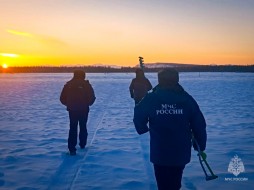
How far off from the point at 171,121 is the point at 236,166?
10.3 feet

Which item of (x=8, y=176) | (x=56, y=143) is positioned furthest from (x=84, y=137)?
(x=8, y=176)

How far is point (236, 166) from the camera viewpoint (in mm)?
5520

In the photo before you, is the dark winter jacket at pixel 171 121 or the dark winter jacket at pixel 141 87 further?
the dark winter jacket at pixel 141 87

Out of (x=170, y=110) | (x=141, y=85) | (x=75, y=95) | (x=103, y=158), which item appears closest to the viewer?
(x=170, y=110)

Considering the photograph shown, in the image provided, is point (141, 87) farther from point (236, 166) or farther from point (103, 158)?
point (236, 166)

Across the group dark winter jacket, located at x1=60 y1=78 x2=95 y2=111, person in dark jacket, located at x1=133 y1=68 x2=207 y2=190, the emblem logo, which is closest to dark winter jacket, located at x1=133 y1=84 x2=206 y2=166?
person in dark jacket, located at x1=133 y1=68 x2=207 y2=190

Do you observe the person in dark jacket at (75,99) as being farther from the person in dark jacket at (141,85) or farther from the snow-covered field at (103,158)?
the person in dark jacket at (141,85)

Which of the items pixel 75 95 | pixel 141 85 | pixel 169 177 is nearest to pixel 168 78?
pixel 169 177

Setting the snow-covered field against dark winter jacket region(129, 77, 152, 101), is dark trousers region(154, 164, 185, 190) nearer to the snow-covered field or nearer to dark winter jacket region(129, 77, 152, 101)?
the snow-covered field

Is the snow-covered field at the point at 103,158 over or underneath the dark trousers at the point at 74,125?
underneath

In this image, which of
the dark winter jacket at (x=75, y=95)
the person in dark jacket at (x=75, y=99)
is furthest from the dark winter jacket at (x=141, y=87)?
the dark winter jacket at (x=75, y=95)

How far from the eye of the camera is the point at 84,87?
21.1ft

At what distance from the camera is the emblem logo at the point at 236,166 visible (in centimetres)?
527

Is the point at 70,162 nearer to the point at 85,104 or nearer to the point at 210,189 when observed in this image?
the point at 85,104
